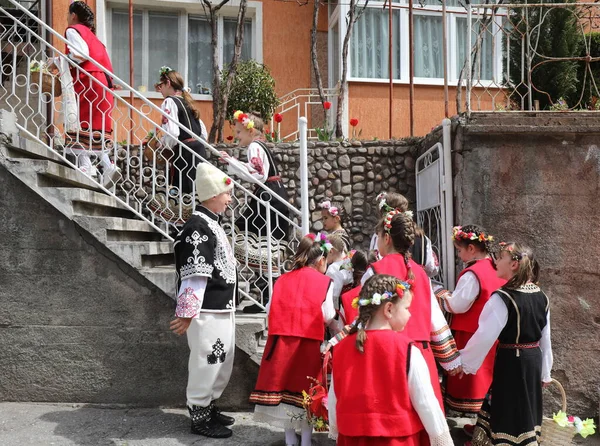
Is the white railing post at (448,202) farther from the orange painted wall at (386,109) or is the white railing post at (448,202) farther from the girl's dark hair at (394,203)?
Result: the orange painted wall at (386,109)

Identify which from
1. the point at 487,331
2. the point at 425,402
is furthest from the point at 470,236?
the point at 425,402

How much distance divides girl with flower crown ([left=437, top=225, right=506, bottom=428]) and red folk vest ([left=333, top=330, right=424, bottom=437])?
1.70 meters

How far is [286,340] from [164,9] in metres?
8.73

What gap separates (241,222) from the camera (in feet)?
22.1

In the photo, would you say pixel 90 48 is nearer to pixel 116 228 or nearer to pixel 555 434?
pixel 116 228

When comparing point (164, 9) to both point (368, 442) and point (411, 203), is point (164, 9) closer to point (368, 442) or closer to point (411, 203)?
point (411, 203)

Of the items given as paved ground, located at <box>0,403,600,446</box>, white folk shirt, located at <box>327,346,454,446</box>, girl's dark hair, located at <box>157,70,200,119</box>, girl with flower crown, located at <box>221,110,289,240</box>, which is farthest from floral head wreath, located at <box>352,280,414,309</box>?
girl's dark hair, located at <box>157,70,200,119</box>

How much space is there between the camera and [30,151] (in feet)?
18.2

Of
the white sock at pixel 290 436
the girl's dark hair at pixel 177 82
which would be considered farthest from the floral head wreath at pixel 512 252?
the girl's dark hair at pixel 177 82

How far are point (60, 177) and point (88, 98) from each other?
969 mm

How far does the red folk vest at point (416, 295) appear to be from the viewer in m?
4.00

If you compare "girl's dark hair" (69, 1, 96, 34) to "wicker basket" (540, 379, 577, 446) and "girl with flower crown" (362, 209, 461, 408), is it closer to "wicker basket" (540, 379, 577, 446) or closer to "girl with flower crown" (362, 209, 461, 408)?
"girl with flower crown" (362, 209, 461, 408)

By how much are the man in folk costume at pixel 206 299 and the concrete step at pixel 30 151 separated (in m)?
1.61

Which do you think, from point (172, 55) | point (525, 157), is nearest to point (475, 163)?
point (525, 157)
